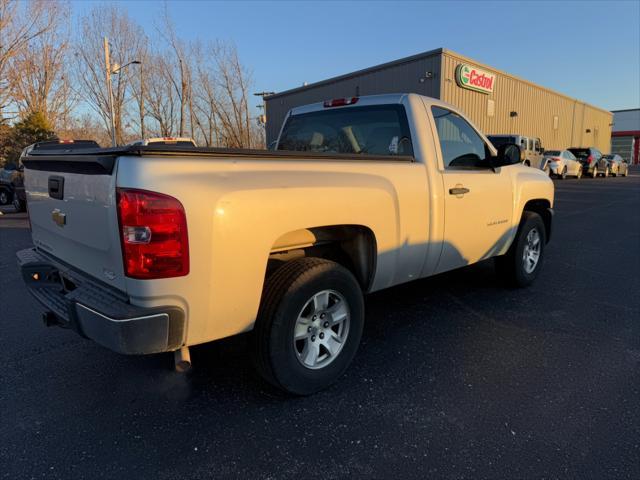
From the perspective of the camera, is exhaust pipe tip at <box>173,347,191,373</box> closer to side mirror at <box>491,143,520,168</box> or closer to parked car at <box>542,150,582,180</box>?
side mirror at <box>491,143,520,168</box>

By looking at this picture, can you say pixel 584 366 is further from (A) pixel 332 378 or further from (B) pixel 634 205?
(B) pixel 634 205

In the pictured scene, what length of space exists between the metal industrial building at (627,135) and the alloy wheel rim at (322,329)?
6899 cm

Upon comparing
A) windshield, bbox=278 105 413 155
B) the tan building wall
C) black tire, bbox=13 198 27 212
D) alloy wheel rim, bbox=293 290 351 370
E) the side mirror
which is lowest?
alloy wheel rim, bbox=293 290 351 370

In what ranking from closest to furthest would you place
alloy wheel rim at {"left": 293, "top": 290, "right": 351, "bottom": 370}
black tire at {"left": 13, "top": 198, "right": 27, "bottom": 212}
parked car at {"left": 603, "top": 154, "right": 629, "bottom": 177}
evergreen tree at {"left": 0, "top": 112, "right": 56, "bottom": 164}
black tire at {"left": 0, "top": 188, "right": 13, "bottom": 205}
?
alloy wheel rim at {"left": 293, "top": 290, "right": 351, "bottom": 370} → black tire at {"left": 13, "top": 198, "right": 27, "bottom": 212} → black tire at {"left": 0, "top": 188, "right": 13, "bottom": 205} → evergreen tree at {"left": 0, "top": 112, "right": 56, "bottom": 164} → parked car at {"left": 603, "top": 154, "right": 629, "bottom": 177}

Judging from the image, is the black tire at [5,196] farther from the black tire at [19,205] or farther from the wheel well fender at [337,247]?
the wheel well fender at [337,247]

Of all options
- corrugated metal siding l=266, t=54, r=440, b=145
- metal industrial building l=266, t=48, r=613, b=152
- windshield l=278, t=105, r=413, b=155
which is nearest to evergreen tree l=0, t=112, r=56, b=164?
metal industrial building l=266, t=48, r=613, b=152

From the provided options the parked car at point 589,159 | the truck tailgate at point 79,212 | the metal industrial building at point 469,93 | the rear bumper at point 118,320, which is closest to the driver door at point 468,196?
the rear bumper at point 118,320

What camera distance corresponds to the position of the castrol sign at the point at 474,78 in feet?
67.5

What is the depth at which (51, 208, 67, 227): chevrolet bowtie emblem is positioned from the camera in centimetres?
261

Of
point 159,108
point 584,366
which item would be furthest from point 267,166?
point 159,108

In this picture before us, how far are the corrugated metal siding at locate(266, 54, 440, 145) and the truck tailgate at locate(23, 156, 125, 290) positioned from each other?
1561cm

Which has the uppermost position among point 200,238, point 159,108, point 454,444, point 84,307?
point 159,108

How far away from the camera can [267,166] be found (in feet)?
7.89

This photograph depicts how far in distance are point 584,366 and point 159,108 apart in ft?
101
